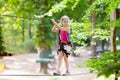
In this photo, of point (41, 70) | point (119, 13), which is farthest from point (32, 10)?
point (119, 13)

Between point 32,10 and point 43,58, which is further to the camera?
point 32,10

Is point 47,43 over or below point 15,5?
below

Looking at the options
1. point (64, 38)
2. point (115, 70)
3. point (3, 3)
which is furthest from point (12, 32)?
point (115, 70)

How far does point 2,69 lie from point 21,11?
1653 mm

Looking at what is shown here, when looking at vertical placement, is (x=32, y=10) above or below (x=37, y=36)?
above

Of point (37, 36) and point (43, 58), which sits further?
point (37, 36)

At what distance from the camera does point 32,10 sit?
24.6ft

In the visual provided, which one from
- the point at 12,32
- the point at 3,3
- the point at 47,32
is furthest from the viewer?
the point at 12,32

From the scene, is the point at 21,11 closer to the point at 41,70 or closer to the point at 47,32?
the point at 47,32

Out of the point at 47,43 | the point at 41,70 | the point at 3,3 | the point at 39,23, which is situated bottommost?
the point at 41,70

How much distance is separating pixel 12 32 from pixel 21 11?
340 centimetres

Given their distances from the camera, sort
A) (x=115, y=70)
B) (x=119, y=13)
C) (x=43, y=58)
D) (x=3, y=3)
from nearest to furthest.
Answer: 1. (x=115, y=70)
2. (x=119, y=13)
3. (x=43, y=58)
4. (x=3, y=3)

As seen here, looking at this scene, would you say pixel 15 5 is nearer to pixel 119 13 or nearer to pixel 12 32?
pixel 12 32

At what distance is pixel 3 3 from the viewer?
26.3 ft
